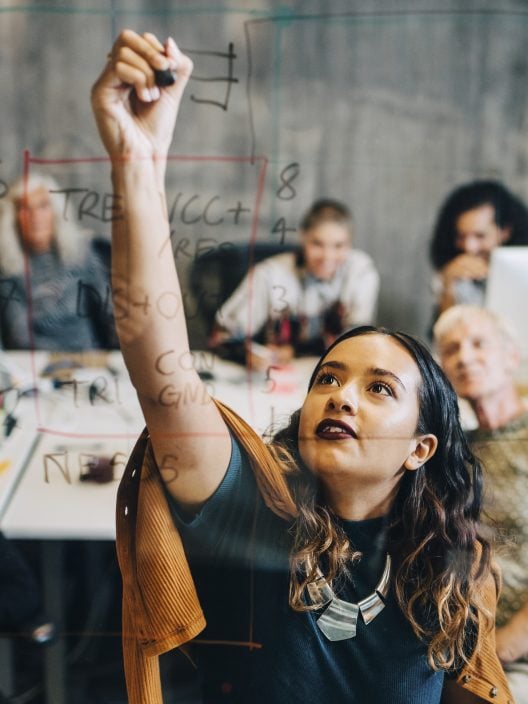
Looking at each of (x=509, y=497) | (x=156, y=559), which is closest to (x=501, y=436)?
(x=509, y=497)

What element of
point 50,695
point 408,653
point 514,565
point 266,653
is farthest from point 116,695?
point 514,565

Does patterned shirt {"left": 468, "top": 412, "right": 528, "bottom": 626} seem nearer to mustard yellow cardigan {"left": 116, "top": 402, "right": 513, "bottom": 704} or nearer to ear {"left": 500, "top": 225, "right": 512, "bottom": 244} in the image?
mustard yellow cardigan {"left": 116, "top": 402, "right": 513, "bottom": 704}

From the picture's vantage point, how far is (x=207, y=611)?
0.79m

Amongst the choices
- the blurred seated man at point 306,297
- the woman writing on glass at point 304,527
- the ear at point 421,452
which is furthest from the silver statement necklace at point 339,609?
the blurred seated man at point 306,297

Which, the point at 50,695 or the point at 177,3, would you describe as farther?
Result: the point at 50,695

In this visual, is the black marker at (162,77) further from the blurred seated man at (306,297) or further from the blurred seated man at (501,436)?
the blurred seated man at (501,436)

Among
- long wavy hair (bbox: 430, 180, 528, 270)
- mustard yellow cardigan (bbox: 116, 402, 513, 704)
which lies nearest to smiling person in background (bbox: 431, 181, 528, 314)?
long wavy hair (bbox: 430, 180, 528, 270)

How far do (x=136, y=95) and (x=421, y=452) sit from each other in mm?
434

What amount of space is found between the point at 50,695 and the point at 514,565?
518 millimetres

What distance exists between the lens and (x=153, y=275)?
0.71 metres

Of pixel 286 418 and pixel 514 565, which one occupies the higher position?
pixel 286 418

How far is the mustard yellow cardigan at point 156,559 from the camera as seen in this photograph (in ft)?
2.49

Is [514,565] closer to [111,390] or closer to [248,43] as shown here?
[111,390]

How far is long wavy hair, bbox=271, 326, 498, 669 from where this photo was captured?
762 millimetres
